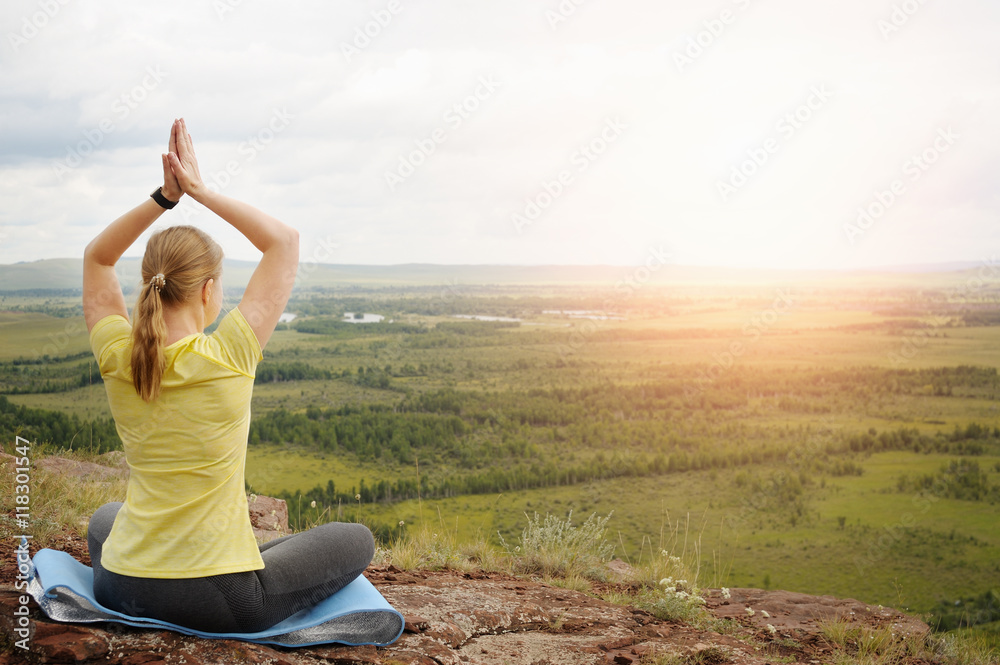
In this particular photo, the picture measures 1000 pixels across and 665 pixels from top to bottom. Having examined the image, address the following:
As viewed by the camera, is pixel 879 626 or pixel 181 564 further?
pixel 879 626

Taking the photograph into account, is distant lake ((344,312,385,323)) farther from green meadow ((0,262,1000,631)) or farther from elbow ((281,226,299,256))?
elbow ((281,226,299,256))

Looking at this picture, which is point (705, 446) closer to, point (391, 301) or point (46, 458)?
point (46, 458)

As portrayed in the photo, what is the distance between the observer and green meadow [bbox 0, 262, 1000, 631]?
4166cm

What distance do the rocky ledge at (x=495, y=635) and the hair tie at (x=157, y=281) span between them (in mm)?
1437

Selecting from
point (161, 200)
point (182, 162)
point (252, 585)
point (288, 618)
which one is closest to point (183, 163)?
point (182, 162)

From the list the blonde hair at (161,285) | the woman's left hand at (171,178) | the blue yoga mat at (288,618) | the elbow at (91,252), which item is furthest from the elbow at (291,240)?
the blue yoga mat at (288,618)

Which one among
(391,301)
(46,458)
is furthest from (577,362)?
(46,458)

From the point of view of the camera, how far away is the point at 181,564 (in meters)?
2.41

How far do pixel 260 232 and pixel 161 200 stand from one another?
0.47 m

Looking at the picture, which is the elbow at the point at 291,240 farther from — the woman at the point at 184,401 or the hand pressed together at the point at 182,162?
the hand pressed together at the point at 182,162

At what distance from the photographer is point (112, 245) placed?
2.61m

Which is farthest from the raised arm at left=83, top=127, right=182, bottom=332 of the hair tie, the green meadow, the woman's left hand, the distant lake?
the distant lake

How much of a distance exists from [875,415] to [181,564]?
9425cm

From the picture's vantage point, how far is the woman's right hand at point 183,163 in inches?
100
